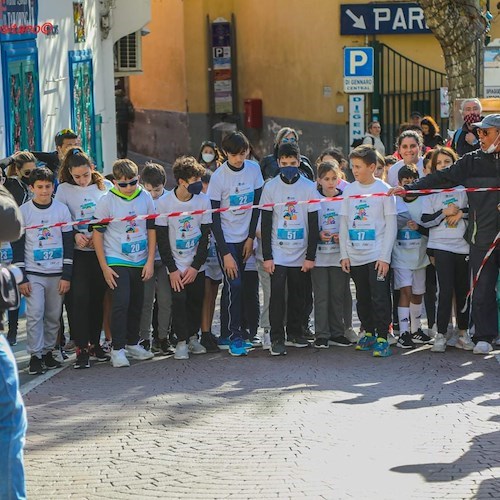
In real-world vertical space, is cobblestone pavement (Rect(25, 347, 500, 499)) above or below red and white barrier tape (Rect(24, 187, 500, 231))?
below

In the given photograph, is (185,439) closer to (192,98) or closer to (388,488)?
(388,488)

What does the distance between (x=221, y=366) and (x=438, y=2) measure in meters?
10.0

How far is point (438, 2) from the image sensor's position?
19.3 m

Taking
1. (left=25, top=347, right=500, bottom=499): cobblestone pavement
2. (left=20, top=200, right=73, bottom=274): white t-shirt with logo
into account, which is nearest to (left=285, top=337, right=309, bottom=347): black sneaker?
(left=25, top=347, right=500, bottom=499): cobblestone pavement

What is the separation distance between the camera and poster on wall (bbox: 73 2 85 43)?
19.4 metres

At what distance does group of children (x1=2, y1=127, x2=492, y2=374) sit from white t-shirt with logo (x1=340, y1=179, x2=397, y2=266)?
1 cm

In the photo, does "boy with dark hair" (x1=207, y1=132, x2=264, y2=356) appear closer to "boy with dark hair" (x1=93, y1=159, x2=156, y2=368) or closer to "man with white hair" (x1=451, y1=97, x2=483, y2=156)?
"boy with dark hair" (x1=93, y1=159, x2=156, y2=368)

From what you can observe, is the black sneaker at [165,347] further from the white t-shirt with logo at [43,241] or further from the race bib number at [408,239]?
the race bib number at [408,239]

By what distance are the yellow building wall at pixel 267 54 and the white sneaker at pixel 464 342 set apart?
54.4 feet

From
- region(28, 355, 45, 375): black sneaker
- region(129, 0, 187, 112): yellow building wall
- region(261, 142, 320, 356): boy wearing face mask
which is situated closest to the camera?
region(28, 355, 45, 375): black sneaker

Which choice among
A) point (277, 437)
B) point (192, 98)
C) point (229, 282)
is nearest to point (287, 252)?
point (229, 282)

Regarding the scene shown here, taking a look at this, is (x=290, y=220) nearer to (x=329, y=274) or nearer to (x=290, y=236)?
(x=290, y=236)

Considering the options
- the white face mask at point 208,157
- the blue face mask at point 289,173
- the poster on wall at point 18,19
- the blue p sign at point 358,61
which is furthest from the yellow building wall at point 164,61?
the blue face mask at point 289,173

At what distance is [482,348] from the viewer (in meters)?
11.0
